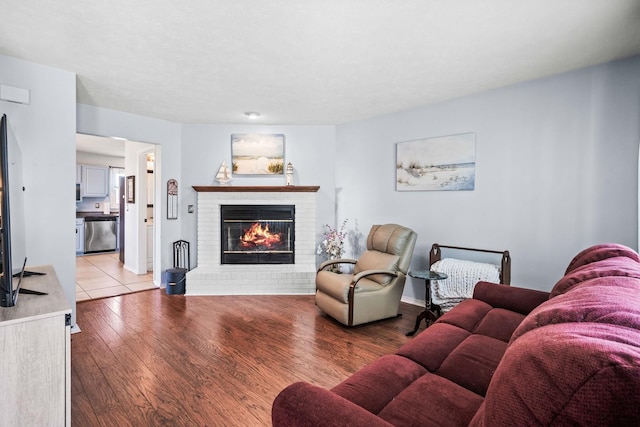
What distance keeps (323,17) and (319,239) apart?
3345mm

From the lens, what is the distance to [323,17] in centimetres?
201

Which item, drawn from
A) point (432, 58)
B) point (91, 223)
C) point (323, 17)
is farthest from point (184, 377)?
point (91, 223)

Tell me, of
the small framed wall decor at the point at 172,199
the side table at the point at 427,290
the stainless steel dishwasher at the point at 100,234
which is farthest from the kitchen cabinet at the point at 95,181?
the side table at the point at 427,290

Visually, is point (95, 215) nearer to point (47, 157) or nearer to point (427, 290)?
point (47, 157)

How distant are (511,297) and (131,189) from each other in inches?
234

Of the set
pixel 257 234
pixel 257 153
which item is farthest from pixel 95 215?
pixel 257 153

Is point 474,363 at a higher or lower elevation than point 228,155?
lower

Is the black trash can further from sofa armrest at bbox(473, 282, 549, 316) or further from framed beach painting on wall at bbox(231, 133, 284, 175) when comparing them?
sofa armrest at bbox(473, 282, 549, 316)

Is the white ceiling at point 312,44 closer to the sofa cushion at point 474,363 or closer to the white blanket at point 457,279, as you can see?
the white blanket at point 457,279

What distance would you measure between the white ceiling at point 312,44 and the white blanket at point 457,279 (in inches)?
72.1

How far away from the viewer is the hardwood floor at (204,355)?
1947 mm

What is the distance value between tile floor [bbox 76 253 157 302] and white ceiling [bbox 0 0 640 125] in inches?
102

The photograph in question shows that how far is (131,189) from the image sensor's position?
5676 millimetres

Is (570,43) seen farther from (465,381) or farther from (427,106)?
(465,381)
